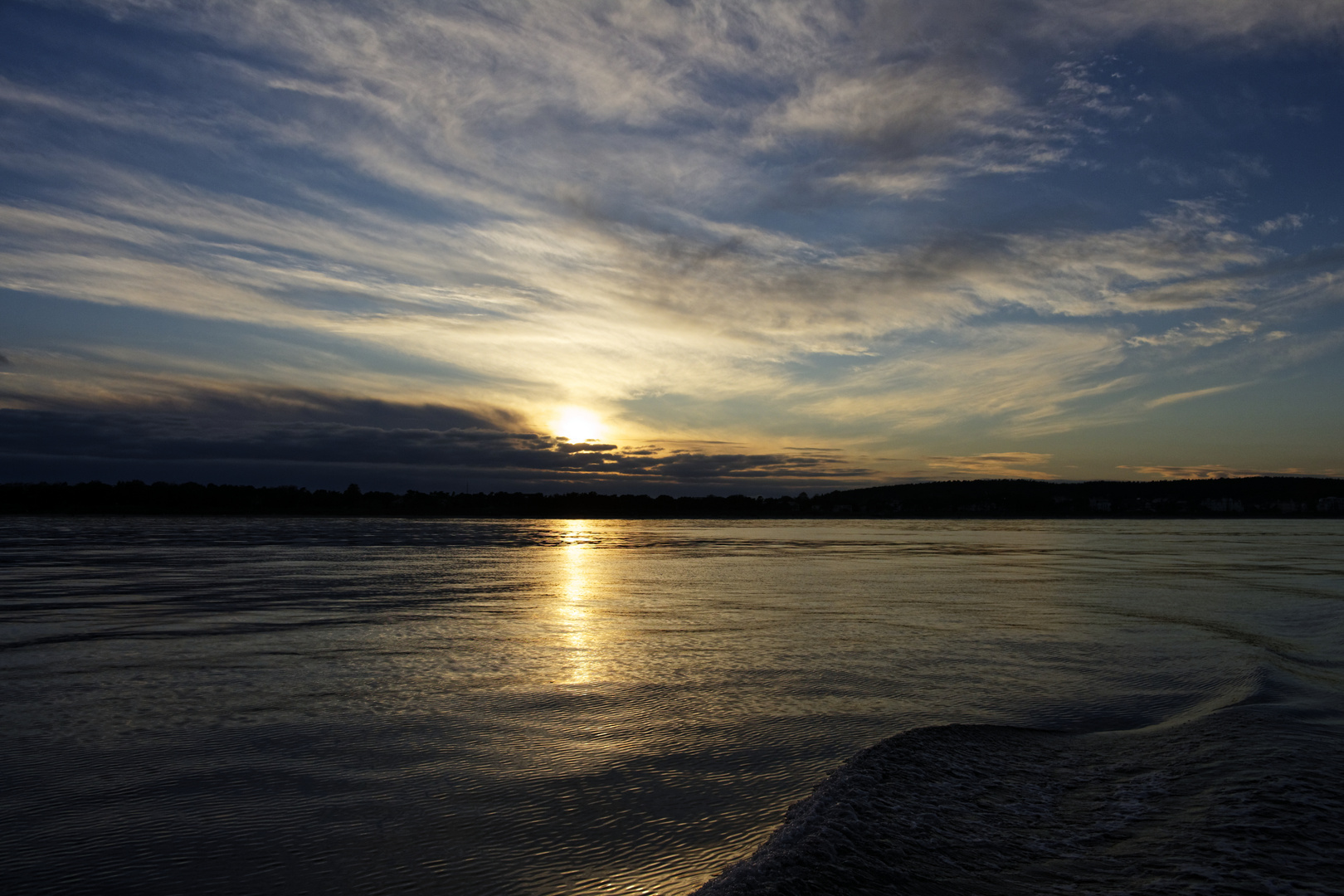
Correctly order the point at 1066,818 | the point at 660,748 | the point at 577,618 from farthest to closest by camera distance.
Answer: the point at 577,618, the point at 660,748, the point at 1066,818

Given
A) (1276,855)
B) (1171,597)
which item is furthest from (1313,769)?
(1171,597)

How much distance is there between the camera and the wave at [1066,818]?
4.10 meters

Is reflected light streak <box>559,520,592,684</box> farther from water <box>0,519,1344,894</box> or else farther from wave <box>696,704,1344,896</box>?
wave <box>696,704,1344,896</box>

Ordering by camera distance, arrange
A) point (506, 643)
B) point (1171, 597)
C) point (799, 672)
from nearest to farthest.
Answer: point (799, 672) → point (506, 643) → point (1171, 597)

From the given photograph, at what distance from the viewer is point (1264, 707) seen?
7.84 meters

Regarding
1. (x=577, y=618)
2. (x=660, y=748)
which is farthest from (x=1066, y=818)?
(x=577, y=618)

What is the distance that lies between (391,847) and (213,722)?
3.72 m

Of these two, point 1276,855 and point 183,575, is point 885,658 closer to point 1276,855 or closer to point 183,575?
point 1276,855

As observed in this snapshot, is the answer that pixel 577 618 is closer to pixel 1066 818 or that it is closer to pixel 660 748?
pixel 660 748

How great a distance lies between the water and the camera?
4.32 meters

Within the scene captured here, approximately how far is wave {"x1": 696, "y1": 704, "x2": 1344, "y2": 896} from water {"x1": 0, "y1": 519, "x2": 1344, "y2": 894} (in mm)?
28

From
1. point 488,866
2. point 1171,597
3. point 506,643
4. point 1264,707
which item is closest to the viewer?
point 488,866

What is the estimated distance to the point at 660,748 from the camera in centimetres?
649

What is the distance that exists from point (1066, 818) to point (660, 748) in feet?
10.3
